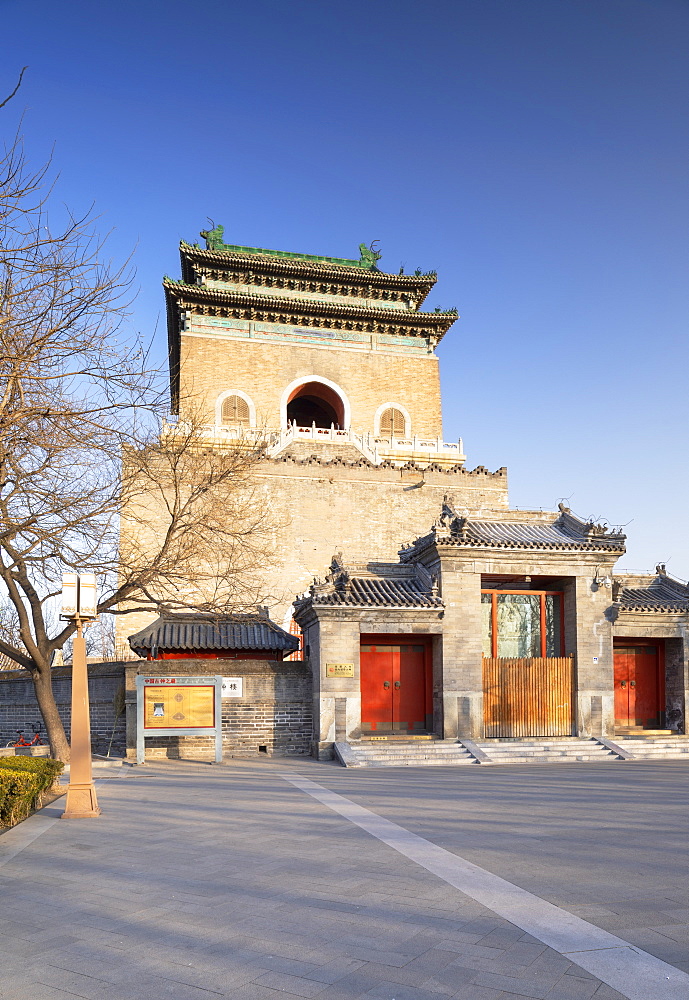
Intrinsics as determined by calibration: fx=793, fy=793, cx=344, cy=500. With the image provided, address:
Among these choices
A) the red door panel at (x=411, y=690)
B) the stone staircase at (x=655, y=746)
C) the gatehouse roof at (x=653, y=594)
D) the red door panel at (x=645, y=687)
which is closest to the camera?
the stone staircase at (x=655, y=746)

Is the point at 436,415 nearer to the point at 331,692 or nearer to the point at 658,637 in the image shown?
the point at 658,637

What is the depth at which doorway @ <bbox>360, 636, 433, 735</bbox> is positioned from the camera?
17.4m

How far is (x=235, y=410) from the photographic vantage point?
116 ft

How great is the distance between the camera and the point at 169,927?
505 cm

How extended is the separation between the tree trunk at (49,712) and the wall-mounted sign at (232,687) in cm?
419

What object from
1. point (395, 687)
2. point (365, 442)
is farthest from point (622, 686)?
point (365, 442)

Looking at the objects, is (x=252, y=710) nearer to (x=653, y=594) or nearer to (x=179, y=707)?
(x=179, y=707)

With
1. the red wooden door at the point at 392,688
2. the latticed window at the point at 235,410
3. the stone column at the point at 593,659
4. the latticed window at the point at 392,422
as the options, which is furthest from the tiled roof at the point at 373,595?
the latticed window at the point at 392,422

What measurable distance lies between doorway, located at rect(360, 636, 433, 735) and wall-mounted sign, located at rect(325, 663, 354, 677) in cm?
115

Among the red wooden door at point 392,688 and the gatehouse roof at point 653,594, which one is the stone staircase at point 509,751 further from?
the gatehouse roof at point 653,594

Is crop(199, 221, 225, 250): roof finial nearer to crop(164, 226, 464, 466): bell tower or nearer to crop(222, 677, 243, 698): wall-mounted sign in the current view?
crop(164, 226, 464, 466): bell tower

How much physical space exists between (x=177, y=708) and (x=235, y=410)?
858 inches

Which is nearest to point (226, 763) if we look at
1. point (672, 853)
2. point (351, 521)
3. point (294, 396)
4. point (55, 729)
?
point (55, 729)

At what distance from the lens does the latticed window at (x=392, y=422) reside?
123ft
